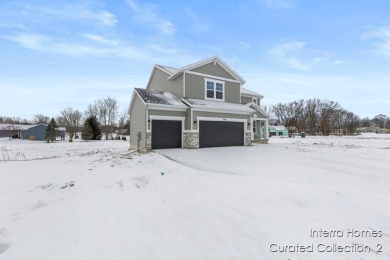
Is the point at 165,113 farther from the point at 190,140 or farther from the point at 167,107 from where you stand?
the point at 190,140

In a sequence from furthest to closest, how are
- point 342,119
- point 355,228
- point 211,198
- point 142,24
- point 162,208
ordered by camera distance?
point 342,119 → point 142,24 → point 211,198 → point 162,208 → point 355,228

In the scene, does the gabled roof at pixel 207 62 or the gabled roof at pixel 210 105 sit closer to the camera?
the gabled roof at pixel 210 105

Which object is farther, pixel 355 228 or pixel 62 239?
pixel 355 228

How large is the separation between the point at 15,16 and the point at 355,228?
53.7 feet

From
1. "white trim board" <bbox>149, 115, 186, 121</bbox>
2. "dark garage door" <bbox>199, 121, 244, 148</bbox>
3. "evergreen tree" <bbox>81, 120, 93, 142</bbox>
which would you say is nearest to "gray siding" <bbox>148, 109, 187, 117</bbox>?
"white trim board" <bbox>149, 115, 186, 121</bbox>

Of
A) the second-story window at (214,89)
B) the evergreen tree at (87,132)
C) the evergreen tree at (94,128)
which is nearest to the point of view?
the second-story window at (214,89)

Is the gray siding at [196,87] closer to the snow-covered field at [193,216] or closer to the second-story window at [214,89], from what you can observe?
the second-story window at [214,89]

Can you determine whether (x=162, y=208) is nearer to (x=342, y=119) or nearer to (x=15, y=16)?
(x=15, y=16)

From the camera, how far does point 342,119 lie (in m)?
67.6

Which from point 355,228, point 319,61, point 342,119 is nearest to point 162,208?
point 355,228

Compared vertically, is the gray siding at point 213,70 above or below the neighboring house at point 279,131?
above

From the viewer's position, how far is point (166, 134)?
14.1m

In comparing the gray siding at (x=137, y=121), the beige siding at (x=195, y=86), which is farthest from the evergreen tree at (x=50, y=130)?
the beige siding at (x=195, y=86)

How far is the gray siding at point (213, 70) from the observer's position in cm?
1625
